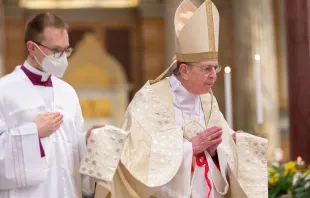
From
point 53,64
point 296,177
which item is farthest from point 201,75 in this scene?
point 296,177

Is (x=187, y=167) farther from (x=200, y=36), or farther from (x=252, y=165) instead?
(x=200, y=36)

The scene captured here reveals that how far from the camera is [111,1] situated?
1526cm

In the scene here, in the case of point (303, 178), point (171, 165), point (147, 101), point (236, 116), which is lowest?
point (236, 116)

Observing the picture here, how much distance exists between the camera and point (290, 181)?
5.20 m

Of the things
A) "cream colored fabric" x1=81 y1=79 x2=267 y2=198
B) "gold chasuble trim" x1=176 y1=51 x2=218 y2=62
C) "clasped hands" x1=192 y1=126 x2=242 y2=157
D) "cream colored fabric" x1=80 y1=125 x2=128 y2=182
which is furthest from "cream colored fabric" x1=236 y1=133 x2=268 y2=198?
"cream colored fabric" x1=80 y1=125 x2=128 y2=182

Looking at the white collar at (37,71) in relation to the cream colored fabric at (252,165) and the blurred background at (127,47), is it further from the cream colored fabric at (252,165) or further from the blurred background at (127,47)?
the blurred background at (127,47)

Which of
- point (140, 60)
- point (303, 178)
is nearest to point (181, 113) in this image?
point (303, 178)

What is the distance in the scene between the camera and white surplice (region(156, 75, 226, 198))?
3828mm

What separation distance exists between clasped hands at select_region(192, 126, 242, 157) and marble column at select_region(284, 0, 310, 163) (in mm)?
3059

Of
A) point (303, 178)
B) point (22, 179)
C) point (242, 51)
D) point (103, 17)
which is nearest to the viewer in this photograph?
point (22, 179)

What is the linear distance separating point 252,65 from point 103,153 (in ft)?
30.5

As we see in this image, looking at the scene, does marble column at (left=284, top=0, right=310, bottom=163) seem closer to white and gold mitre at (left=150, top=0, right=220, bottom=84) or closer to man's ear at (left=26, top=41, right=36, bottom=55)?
white and gold mitre at (left=150, top=0, right=220, bottom=84)

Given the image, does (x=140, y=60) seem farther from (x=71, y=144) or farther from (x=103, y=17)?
(x=71, y=144)

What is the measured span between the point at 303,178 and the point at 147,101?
5.21ft
